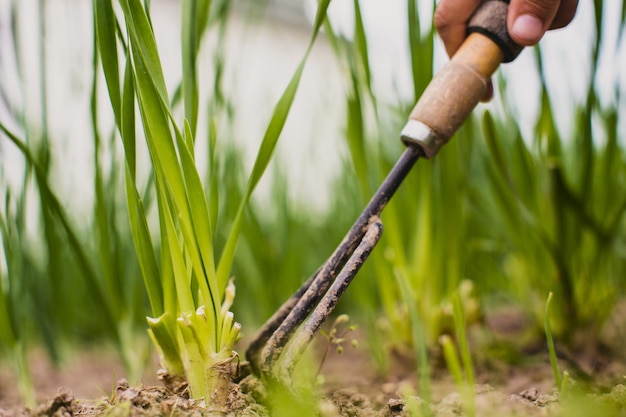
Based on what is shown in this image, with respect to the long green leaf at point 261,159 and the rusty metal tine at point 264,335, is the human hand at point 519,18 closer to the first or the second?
the long green leaf at point 261,159

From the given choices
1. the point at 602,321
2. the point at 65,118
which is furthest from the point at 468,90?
the point at 65,118

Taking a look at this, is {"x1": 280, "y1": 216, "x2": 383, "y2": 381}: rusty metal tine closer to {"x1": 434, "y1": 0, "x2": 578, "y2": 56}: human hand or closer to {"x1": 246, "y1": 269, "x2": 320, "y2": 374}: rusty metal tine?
{"x1": 246, "y1": 269, "x2": 320, "y2": 374}: rusty metal tine

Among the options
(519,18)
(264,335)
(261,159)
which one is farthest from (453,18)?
(264,335)

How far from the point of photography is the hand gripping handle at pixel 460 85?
0.45 metres

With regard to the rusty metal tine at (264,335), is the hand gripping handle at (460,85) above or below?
above

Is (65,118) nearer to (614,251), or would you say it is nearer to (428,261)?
(428,261)

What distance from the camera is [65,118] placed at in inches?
45.4

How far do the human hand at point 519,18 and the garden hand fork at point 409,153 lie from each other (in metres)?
0.01

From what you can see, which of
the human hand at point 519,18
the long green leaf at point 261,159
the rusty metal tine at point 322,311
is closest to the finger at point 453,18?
the human hand at point 519,18

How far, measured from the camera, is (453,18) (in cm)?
53

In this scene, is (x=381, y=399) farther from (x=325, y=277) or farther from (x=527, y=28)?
(x=527, y=28)

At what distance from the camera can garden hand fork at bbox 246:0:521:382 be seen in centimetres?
40

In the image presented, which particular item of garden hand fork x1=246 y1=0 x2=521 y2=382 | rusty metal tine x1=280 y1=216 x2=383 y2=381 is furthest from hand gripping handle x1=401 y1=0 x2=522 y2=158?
rusty metal tine x1=280 y1=216 x2=383 y2=381

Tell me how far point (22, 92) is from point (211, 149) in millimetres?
409
